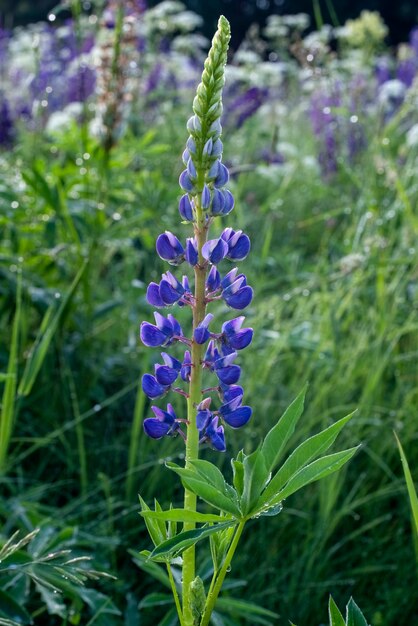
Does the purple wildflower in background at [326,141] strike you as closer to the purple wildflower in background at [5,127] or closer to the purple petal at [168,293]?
the purple wildflower in background at [5,127]

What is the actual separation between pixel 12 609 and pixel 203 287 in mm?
659

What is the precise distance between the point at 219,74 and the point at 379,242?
1626 mm

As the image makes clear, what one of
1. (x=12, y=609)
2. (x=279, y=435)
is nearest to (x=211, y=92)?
(x=279, y=435)

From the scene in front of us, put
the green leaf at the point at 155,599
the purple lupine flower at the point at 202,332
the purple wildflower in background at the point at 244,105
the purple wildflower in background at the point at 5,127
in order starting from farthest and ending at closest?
the purple wildflower in background at the point at 244,105, the purple wildflower in background at the point at 5,127, the green leaf at the point at 155,599, the purple lupine flower at the point at 202,332

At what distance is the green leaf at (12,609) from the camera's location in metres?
1.31

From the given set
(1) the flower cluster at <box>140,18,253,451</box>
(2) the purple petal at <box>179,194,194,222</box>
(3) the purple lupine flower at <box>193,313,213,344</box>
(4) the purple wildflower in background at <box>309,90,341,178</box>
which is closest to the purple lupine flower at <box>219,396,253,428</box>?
(1) the flower cluster at <box>140,18,253,451</box>

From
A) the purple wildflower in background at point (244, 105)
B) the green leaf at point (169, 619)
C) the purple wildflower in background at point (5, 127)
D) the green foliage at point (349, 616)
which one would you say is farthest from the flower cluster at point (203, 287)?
the purple wildflower in background at point (244, 105)

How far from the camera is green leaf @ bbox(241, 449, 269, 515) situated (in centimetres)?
95

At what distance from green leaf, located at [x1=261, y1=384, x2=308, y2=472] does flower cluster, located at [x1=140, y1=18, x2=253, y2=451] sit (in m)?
0.07

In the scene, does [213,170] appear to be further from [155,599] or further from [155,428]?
[155,599]

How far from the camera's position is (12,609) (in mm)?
1326

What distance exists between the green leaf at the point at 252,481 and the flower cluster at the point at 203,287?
0.10 m

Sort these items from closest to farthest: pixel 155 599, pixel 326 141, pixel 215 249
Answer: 1. pixel 215 249
2. pixel 155 599
3. pixel 326 141

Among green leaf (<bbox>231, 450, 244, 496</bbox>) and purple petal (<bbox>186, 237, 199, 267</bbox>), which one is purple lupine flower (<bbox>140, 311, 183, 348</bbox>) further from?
green leaf (<bbox>231, 450, 244, 496</bbox>)
